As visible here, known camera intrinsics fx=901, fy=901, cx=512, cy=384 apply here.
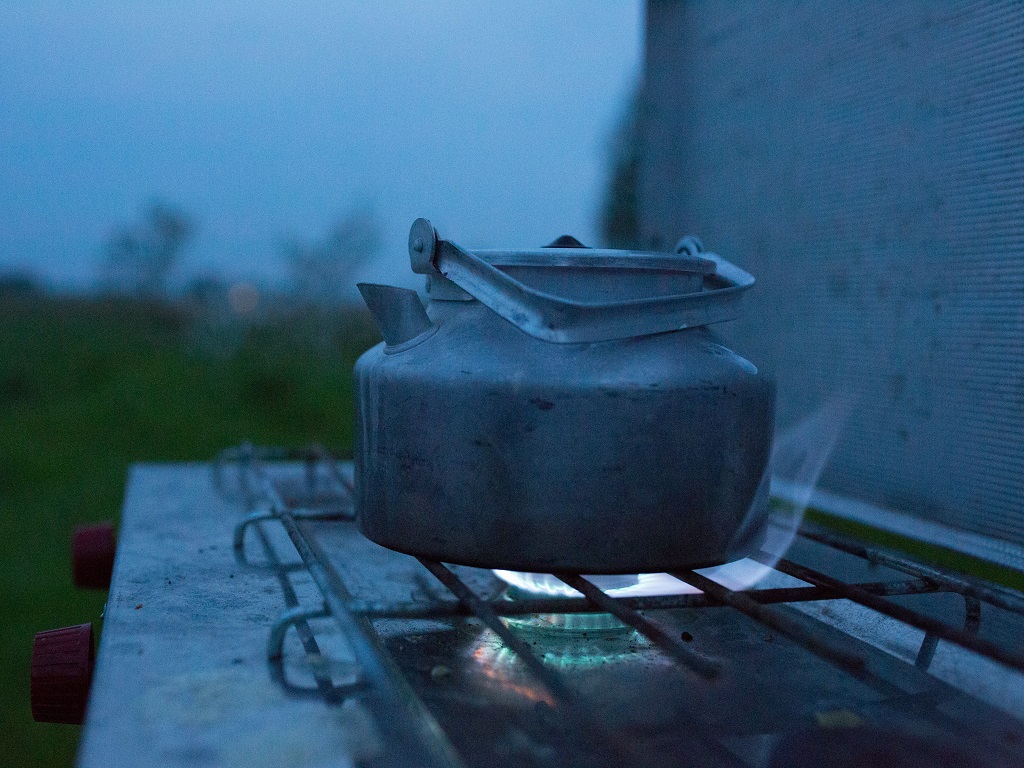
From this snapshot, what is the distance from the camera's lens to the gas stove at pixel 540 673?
0.79m

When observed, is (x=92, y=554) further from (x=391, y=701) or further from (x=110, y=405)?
(x=110, y=405)

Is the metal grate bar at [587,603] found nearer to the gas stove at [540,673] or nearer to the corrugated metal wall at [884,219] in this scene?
the gas stove at [540,673]

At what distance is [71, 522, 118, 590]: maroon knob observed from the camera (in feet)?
5.52

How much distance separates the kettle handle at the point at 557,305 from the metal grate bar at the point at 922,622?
33cm

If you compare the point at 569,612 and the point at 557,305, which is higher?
the point at 557,305

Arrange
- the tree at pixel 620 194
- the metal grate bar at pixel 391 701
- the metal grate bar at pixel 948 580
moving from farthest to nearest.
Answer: the tree at pixel 620 194, the metal grate bar at pixel 948 580, the metal grate bar at pixel 391 701

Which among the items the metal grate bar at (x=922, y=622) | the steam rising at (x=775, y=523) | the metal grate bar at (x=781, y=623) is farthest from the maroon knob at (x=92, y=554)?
the metal grate bar at (x=922, y=622)

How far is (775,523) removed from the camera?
5.24 feet

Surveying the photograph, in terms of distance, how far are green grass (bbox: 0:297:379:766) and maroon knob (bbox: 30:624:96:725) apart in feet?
6.57

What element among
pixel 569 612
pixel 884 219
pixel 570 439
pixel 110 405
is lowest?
pixel 110 405

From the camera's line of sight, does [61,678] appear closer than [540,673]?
No

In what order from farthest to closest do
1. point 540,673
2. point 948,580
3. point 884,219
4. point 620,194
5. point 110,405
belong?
point 620,194, point 110,405, point 884,219, point 948,580, point 540,673

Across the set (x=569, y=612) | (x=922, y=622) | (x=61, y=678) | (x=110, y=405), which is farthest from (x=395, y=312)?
(x=110, y=405)

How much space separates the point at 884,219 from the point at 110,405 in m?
4.26
